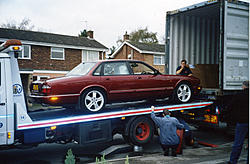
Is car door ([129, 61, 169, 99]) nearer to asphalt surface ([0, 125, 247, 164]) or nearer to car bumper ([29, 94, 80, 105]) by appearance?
asphalt surface ([0, 125, 247, 164])

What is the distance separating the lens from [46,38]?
24.0 m

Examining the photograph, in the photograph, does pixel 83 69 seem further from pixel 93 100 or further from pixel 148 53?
pixel 148 53

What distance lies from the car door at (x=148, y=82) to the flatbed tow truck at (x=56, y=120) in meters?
0.35

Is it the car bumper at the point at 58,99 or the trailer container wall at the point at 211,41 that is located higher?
the trailer container wall at the point at 211,41

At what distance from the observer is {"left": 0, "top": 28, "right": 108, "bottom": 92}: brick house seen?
22016mm

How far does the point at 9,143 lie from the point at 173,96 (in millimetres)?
4380

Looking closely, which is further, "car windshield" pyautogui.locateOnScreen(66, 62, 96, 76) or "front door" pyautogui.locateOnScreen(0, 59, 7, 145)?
"car windshield" pyautogui.locateOnScreen(66, 62, 96, 76)

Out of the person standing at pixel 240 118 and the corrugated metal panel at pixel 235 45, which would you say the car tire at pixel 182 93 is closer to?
the corrugated metal panel at pixel 235 45

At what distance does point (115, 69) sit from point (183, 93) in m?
2.22

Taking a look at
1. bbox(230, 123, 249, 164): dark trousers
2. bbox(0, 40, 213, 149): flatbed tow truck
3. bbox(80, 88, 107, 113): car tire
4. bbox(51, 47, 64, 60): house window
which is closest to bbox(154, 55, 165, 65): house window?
bbox(51, 47, 64, 60): house window

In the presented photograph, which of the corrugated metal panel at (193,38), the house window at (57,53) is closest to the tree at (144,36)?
the house window at (57,53)

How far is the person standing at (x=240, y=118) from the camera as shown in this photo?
546 cm

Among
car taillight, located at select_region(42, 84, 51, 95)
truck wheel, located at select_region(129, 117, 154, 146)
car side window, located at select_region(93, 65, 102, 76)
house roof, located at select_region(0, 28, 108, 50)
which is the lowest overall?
truck wheel, located at select_region(129, 117, 154, 146)

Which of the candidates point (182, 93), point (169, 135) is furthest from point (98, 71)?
point (182, 93)
